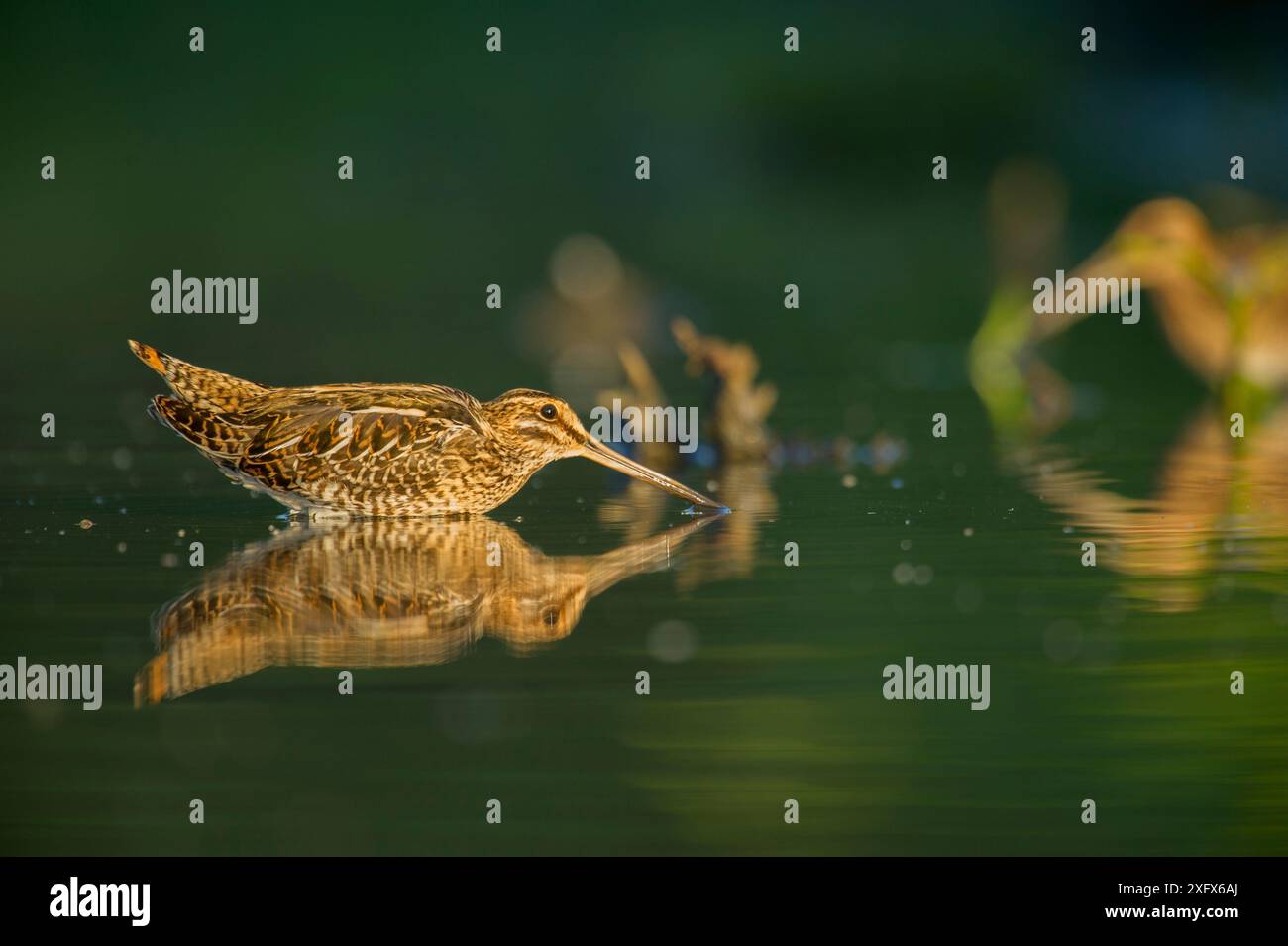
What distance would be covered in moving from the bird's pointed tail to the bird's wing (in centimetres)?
13

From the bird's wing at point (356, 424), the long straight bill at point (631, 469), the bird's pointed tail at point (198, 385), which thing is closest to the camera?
the bird's wing at point (356, 424)

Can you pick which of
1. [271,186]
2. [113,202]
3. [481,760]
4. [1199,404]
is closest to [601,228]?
[271,186]

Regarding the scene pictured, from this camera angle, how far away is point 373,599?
8430mm

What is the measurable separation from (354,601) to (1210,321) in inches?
383

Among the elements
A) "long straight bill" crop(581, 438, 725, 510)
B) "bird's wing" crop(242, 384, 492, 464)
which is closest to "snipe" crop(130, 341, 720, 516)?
"bird's wing" crop(242, 384, 492, 464)

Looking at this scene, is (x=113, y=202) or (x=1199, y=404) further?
(x=113, y=202)

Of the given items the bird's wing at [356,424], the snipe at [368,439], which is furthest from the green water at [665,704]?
the bird's wing at [356,424]

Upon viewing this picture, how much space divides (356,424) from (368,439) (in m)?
0.11

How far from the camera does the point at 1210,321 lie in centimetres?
1630

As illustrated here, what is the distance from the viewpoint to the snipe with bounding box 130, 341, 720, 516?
404 inches

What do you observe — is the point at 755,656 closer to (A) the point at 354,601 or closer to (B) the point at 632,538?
(A) the point at 354,601

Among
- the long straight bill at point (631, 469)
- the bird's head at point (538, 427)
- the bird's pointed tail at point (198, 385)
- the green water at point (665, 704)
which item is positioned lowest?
the green water at point (665, 704)

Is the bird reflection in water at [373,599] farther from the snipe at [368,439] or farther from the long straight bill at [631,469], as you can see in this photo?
the long straight bill at [631,469]

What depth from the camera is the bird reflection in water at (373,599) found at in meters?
7.59
